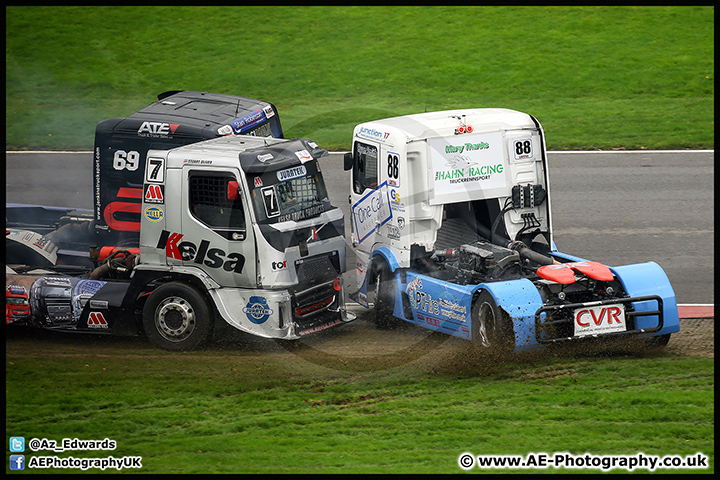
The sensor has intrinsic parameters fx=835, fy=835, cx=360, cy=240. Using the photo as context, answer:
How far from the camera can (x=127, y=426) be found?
799cm

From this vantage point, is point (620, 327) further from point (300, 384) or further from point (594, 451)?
point (300, 384)

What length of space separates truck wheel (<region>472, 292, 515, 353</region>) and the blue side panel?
5.19 feet

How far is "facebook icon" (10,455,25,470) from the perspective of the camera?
7.07 meters

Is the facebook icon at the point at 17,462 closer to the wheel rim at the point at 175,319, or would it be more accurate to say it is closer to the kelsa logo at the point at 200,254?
the wheel rim at the point at 175,319

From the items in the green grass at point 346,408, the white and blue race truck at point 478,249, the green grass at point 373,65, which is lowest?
the green grass at point 346,408

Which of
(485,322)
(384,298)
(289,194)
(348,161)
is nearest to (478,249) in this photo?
(485,322)

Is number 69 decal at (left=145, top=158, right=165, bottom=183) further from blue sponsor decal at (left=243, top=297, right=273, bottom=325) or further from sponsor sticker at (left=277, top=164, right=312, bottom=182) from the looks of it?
blue sponsor decal at (left=243, top=297, right=273, bottom=325)

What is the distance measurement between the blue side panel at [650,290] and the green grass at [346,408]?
0.40 meters

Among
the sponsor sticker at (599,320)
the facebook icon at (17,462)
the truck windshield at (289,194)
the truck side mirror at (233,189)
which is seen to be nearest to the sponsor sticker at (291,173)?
the truck windshield at (289,194)

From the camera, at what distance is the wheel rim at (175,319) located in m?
10.2

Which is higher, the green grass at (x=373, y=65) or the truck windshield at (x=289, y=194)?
the green grass at (x=373, y=65)

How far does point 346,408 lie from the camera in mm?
8477

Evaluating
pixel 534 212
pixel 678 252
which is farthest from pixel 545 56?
pixel 534 212

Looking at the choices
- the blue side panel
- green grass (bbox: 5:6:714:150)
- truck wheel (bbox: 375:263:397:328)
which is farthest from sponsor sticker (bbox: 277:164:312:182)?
green grass (bbox: 5:6:714:150)
